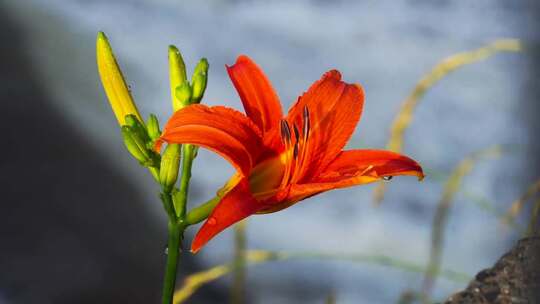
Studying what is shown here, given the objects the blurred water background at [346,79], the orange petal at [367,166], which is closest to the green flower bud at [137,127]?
the orange petal at [367,166]

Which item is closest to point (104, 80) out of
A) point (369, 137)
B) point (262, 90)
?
point (262, 90)

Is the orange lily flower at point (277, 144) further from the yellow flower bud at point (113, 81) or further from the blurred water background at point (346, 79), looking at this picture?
the blurred water background at point (346, 79)

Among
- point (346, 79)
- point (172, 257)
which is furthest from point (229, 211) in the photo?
point (346, 79)

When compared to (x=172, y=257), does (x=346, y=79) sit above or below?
above

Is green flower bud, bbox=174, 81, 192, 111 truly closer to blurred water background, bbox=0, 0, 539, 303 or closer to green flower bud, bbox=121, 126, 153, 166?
green flower bud, bbox=121, 126, 153, 166

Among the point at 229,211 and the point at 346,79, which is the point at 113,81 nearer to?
the point at 229,211

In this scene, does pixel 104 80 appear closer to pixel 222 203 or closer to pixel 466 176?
pixel 222 203
